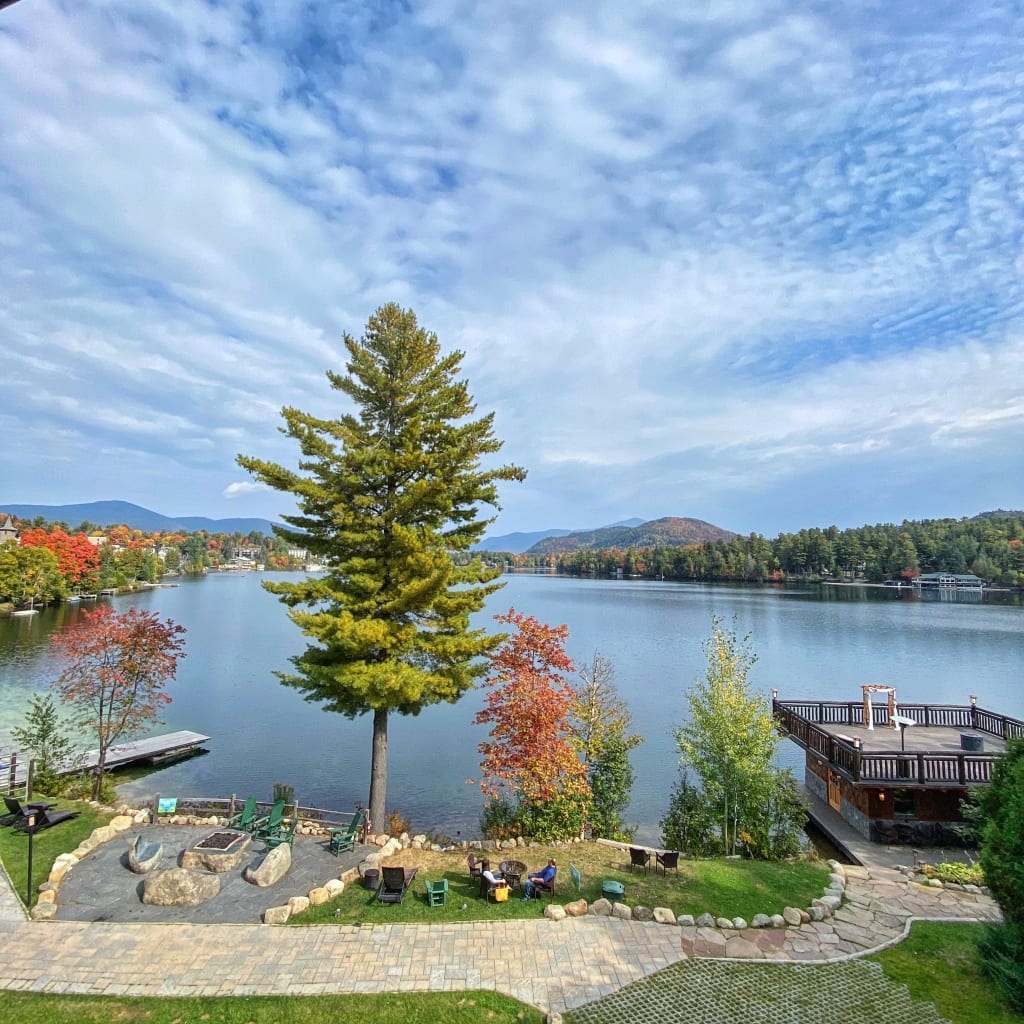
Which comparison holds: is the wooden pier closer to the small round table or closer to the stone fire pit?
the stone fire pit

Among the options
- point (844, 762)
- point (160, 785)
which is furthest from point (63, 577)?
point (844, 762)

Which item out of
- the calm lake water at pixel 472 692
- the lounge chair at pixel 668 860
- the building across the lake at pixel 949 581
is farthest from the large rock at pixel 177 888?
the building across the lake at pixel 949 581

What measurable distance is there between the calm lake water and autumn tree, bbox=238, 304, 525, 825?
662 cm

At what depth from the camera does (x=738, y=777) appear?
13.5 metres

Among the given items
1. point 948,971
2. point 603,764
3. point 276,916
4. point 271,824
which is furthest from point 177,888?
point 948,971

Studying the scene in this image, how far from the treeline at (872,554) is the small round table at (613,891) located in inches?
4562

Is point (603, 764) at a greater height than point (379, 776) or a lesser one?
lesser

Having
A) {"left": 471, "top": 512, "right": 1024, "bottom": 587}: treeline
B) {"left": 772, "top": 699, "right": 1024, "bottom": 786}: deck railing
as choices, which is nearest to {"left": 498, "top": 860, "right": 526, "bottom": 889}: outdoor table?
{"left": 772, "top": 699, "right": 1024, "bottom": 786}: deck railing

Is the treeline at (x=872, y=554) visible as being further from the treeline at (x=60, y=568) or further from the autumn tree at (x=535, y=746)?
the autumn tree at (x=535, y=746)

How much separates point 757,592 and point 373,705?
3773 inches

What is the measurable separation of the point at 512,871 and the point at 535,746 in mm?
2684

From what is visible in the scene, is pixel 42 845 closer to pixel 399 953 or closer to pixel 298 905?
pixel 298 905

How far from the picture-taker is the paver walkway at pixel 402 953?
7.30m

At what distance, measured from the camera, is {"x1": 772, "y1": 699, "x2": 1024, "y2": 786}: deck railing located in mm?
13797
